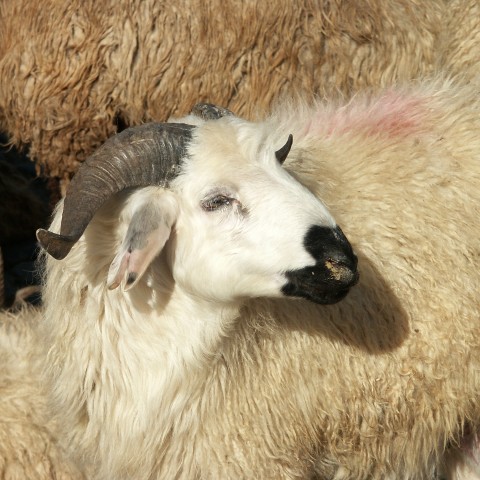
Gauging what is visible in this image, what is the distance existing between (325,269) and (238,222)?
366 mm

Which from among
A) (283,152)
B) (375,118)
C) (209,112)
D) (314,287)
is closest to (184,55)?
(375,118)

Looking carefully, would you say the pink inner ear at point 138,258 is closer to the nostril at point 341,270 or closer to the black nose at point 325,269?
the black nose at point 325,269

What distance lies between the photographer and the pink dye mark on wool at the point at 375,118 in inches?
160

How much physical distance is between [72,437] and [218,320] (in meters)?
0.86

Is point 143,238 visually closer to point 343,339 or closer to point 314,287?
point 314,287

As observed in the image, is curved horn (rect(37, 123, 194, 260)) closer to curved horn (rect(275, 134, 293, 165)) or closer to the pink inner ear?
the pink inner ear

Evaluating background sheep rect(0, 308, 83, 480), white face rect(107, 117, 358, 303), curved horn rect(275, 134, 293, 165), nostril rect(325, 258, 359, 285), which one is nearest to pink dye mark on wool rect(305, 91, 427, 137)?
curved horn rect(275, 134, 293, 165)

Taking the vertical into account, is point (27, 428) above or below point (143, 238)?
below

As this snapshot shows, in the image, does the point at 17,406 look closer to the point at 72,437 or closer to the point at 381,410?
the point at 72,437

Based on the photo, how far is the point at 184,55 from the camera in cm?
500

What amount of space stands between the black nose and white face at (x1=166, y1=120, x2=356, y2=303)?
0.01m

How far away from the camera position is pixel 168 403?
11.7ft

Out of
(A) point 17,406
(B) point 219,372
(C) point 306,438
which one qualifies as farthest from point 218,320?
(A) point 17,406

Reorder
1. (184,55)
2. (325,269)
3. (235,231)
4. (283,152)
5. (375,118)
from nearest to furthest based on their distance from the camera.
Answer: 1. (325,269)
2. (235,231)
3. (283,152)
4. (375,118)
5. (184,55)
